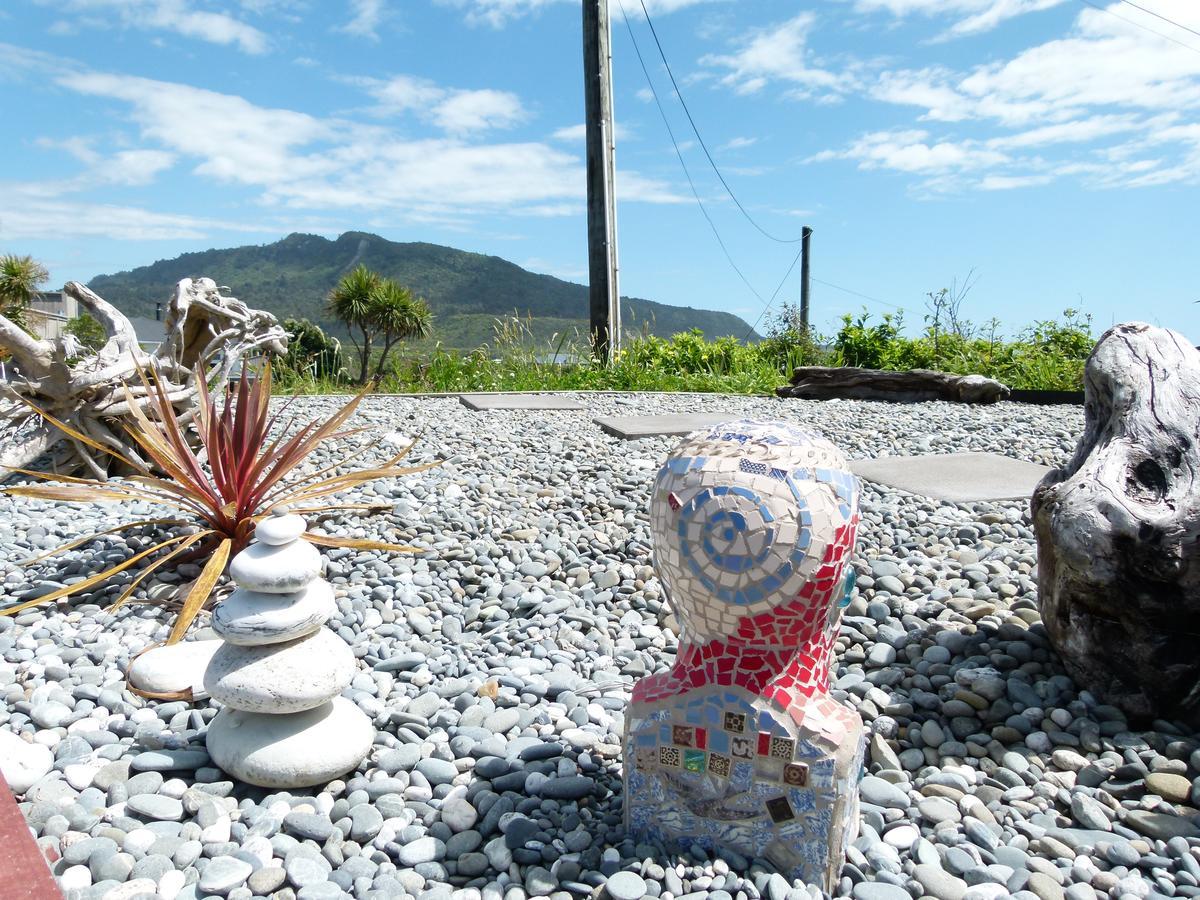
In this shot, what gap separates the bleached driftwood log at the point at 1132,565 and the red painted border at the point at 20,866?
2401 mm

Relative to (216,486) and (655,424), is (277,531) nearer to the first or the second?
(216,486)

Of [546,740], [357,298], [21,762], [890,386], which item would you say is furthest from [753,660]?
[357,298]

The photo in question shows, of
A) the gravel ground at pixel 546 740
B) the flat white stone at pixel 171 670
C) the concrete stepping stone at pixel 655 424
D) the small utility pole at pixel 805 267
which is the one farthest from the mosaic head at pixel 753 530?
the small utility pole at pixel 805 267

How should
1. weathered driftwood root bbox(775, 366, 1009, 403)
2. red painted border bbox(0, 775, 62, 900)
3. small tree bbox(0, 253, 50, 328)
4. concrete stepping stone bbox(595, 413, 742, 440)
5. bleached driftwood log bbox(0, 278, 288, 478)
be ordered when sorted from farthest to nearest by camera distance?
small tree bbox(0, 253, 50, 328) < weathered driftwood root bbox(775, 366, 1009, 403) < concrete stepping stone bbox(595, 413, 742, 440) < bleached driftwood log bbox(0, 278, 288, 478) < red painted border bbox(0, 775, 62, 900)

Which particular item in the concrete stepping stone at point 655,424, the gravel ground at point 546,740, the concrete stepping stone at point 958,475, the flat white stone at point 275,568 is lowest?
the gravel ground at point 546,740

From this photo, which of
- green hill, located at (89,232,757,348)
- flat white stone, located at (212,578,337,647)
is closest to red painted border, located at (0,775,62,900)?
flat white stone, located at (212,578,337,647)

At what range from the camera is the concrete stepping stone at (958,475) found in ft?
13.6

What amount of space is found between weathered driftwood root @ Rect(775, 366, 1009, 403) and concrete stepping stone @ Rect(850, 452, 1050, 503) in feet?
9.84

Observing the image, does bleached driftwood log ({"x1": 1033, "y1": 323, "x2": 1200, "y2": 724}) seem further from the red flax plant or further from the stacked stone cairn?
the red flax plant

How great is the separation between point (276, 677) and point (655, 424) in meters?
4.36

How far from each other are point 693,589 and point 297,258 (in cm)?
8607

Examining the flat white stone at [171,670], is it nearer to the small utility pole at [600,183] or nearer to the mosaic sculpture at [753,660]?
the mosaic sculpture at [753,660]

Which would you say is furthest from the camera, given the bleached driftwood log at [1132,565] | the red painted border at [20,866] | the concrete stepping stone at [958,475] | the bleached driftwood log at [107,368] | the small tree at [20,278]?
the small tree at [20,278]

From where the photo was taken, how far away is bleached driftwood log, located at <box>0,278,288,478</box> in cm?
432
